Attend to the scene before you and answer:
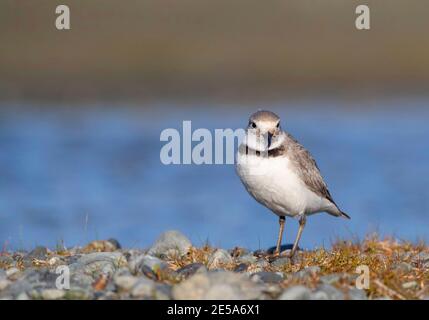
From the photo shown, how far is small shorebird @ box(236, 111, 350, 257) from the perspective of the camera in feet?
31.1

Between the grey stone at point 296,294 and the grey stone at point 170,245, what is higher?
the grey stone at point 170,245

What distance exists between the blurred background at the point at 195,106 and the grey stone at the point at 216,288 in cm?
756

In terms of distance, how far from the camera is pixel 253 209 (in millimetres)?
18156

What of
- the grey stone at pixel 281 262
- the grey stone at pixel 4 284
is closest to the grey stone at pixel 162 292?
the grey stone at pixel 4 284

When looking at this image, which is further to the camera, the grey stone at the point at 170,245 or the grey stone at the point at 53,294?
the grey stone at the point at 170,245

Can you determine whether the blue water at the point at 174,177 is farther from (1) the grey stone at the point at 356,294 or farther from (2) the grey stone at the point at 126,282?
(2) the grey stone at the point at 126,282

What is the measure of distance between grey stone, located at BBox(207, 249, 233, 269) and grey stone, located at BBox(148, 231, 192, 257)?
0.60 metres

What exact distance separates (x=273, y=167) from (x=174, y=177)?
11.6m

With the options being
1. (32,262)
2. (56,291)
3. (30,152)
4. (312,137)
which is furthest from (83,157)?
(56,291)

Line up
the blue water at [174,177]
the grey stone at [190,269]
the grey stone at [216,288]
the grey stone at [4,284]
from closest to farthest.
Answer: the grey stone at [216,288]
the grey stone at [4,284]
the grey stone at [190,269]
the blue water at [174,177]

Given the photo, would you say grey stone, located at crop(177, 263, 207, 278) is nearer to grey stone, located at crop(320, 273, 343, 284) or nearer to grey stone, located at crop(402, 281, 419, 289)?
grey stone, located at crop(320, 273, 343, 284)

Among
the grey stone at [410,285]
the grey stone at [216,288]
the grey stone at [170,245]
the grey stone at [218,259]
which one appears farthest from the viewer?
the grey stone at [170,245]

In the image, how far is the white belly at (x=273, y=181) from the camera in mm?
9469

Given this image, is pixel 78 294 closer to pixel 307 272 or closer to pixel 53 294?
pixel 53 294
